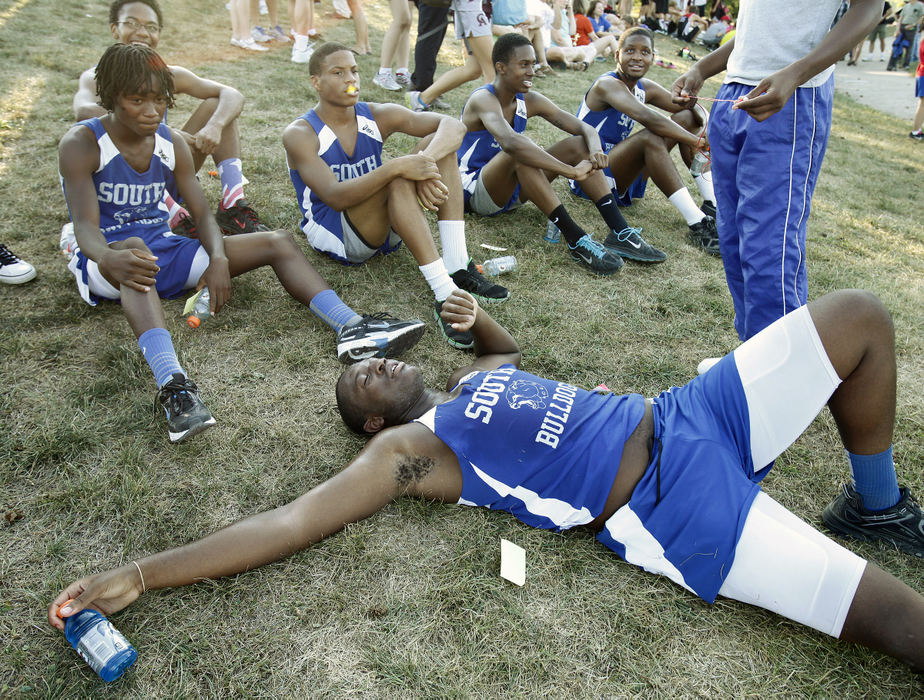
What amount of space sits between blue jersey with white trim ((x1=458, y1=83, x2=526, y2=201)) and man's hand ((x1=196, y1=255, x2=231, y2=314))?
213cm

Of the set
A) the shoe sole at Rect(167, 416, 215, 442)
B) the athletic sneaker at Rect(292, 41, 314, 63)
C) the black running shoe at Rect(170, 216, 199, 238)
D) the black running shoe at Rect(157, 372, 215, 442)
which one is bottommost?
the shoe sole at Rect(167, 416, 215, 442)

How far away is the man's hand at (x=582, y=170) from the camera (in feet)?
13.8

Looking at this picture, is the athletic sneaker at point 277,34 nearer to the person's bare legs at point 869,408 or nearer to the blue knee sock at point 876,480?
the person's bare legs at point 869,408

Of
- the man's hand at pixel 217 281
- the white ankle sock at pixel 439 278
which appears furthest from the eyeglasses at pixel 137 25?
the white ankle sock at pixel 439 278

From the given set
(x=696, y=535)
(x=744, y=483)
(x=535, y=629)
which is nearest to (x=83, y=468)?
(x=535, y=629)

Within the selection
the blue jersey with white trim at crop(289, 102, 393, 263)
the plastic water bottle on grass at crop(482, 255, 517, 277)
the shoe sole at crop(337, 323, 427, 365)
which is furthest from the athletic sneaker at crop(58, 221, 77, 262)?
the plastic water bottle on grass at crop(482, 255, 517, 277)

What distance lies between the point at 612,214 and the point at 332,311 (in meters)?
2.32

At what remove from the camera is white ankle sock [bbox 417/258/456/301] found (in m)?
3.28

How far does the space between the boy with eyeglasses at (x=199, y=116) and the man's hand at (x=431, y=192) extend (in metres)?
1.29

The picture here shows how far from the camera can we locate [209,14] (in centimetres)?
941

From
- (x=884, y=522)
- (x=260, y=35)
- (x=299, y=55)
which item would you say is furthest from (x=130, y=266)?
(x=260, y=35)

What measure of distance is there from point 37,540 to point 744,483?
2366mm

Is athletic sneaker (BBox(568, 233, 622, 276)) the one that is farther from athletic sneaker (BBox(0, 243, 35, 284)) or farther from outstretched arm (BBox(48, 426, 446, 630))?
athletic sneaker (BBox(0, 243, 35, 284))

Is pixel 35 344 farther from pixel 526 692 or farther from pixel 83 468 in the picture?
pixel 526 692
